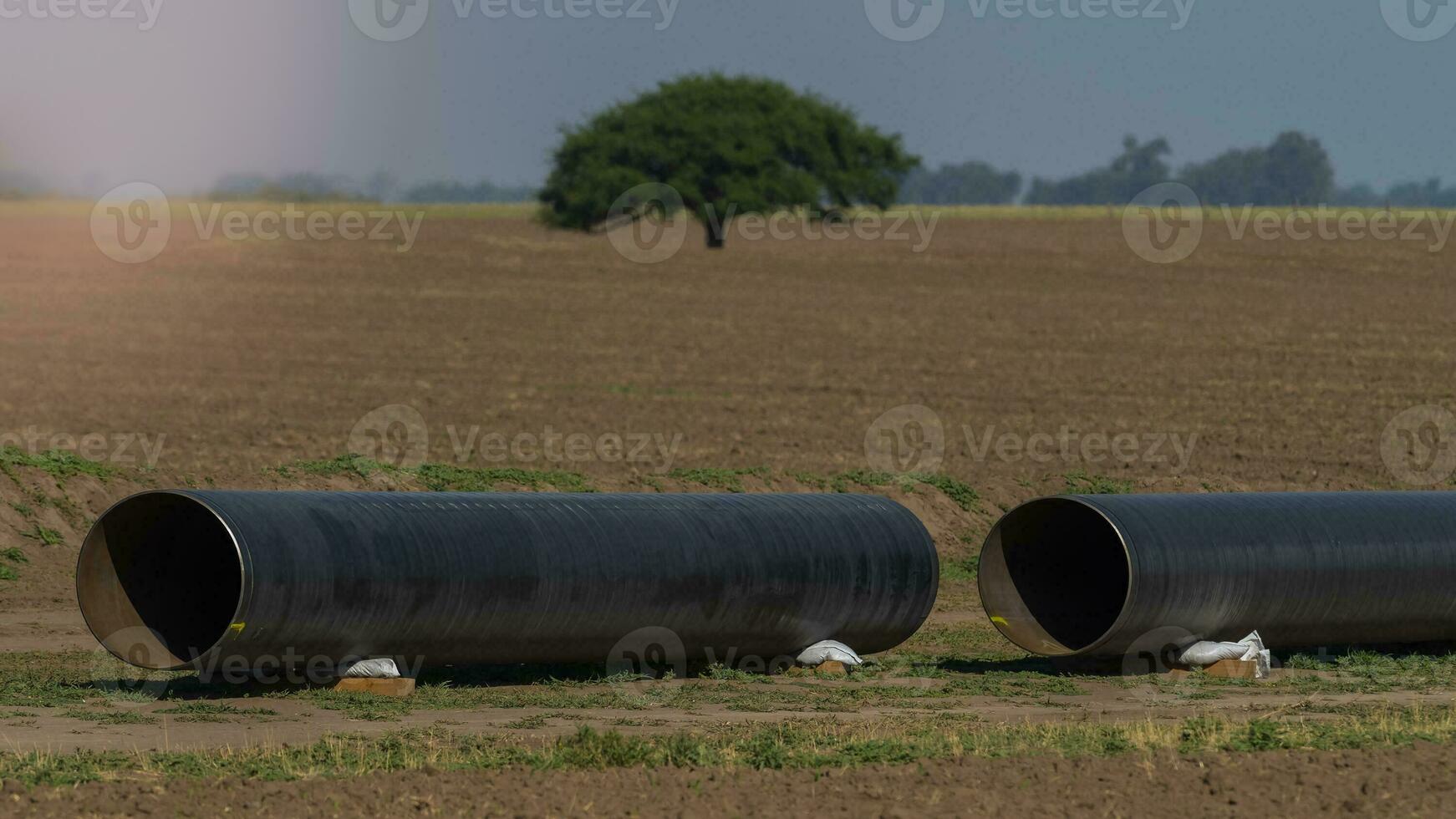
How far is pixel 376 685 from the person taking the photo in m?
16.9

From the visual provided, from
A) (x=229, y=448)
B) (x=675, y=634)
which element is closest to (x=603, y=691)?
(x=675, y=634)

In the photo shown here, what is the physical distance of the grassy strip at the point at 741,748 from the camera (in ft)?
41.0

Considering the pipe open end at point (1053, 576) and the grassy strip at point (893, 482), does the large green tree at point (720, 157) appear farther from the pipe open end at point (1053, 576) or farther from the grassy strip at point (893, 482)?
the pipe open end at point (1053, 576)

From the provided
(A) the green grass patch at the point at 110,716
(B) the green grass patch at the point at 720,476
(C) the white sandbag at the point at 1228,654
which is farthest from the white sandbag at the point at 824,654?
(B) the green grass patch at the point at 720,476

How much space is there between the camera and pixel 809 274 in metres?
64.5

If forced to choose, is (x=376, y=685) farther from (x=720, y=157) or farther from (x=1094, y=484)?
(x=720, y=157)

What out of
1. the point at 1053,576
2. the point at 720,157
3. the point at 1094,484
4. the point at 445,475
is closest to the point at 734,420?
the point at 1094,484

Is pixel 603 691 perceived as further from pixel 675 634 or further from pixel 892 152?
pixel 892 152

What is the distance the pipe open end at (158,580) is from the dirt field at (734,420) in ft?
1.88

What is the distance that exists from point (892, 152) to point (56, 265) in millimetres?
40486

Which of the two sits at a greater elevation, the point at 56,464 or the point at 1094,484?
the point at 1094,484

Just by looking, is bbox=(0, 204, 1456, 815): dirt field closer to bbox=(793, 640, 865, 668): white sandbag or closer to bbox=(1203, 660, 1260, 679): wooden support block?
bbox=(1203, 660, 1260, 679): wooden support block

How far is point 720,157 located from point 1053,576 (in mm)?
62198

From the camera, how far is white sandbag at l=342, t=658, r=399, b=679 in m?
17.0
